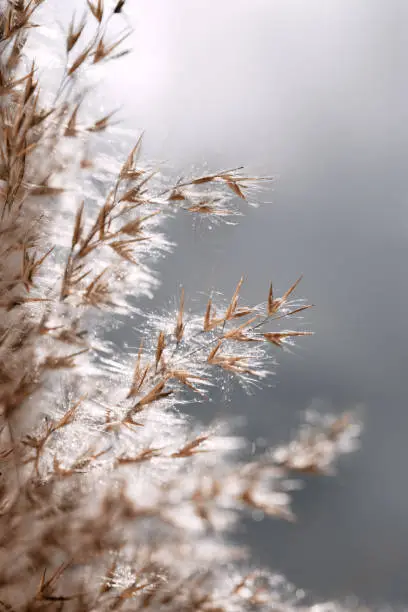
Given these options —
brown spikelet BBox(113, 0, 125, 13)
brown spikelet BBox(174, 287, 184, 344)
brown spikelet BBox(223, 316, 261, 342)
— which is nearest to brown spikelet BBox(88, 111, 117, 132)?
brown spikelet BBox(113, 0, 125, 13)

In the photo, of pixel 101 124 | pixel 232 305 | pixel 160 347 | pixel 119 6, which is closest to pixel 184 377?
pixel 160 347

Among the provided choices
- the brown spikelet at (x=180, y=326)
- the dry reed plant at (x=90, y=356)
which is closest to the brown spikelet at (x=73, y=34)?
the dry reed plant at (x=90, y=356)

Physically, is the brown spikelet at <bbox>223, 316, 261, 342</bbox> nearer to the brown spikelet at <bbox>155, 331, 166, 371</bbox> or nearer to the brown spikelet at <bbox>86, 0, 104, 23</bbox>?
the brown spikelet at <bbox>155, 331, 166, 371</bbox>

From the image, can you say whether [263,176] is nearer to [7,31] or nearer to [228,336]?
[228,336]

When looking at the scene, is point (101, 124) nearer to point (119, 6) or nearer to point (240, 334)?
point (119, 6)

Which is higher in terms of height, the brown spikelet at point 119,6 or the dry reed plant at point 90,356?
the brown spikelet at point 119,6

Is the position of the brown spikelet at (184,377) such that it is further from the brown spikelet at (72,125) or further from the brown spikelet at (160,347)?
the brown spikelet at (72,125)

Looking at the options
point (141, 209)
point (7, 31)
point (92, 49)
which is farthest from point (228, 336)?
point (7, 31)

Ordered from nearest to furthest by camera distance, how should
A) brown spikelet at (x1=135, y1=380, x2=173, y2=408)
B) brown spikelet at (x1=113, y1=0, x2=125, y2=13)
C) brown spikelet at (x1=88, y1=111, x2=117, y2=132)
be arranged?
1. brown spikelet at (x1=135, y1=380, x2=173, y2=408)
2. brown spikelet at (x1=113, y1=0, x2=125, y2=13)
3. brown spikelet at (x1=88, y1=111, x2=117, y2=132)

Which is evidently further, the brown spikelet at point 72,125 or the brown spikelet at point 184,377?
the brown spikelet at point 72,125
